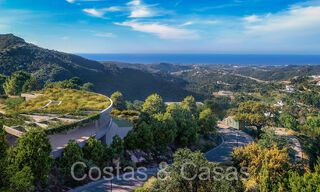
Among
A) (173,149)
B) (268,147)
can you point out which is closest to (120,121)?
(173,149)

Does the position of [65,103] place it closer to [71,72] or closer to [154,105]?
[154,105]

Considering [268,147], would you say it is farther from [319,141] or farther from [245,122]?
[245,122]

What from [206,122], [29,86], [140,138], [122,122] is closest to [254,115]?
[206,122]

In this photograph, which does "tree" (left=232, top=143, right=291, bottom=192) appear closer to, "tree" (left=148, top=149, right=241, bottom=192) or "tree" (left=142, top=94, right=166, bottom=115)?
"tree" (left=148, top=149, right=241, bottom=192)

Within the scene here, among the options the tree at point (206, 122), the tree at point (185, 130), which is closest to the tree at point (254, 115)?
the tree at point (206, 122)

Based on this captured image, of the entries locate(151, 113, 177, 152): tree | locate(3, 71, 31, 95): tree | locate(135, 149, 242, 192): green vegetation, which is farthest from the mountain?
locate(135, 149, 242, 192): green vegetation

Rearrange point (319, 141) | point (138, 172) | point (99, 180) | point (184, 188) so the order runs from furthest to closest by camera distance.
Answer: point (319, 141), point (138, 172), point (99, 180), point (184, 188)
